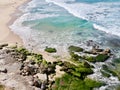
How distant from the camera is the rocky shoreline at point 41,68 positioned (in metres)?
23.0

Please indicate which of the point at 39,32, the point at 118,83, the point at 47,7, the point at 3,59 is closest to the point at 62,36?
the point at 39,32

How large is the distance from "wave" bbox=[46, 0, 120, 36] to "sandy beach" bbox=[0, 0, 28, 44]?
6.56 meters

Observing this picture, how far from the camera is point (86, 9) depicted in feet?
152

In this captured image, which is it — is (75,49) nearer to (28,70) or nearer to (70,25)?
(28,70)

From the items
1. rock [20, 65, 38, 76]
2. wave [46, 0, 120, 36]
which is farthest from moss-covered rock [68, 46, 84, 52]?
wave [46, 0, 120, 36]

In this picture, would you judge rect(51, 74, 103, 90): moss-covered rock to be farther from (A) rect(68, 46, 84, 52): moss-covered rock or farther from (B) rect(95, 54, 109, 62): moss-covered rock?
(A) rect(68, 46, 84, 52): moss-covered rock

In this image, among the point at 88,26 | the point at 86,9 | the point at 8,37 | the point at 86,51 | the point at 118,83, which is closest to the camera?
the point at 118,83

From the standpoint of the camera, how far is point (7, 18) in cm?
4144

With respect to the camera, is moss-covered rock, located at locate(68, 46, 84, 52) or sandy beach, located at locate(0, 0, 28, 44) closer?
moss-covered rock, located at locate(68, 46, 84, 52)

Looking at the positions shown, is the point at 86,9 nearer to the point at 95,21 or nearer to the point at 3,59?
the point at 95,21

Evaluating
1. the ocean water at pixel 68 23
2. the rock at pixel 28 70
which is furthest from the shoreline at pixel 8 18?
the rock at pixel 28 70

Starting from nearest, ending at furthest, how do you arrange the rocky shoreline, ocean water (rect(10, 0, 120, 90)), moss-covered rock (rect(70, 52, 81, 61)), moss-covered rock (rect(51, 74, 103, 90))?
moss-covered rock (rect(51, 74, 103, 90)) → the rocky shoreline → moss-covered rock (rect(70, 52, 81, 61)) → ocean water (rect(10, 0, 120, 90))

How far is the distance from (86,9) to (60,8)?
3930 mm

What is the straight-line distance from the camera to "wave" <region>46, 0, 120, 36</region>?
37.3m
